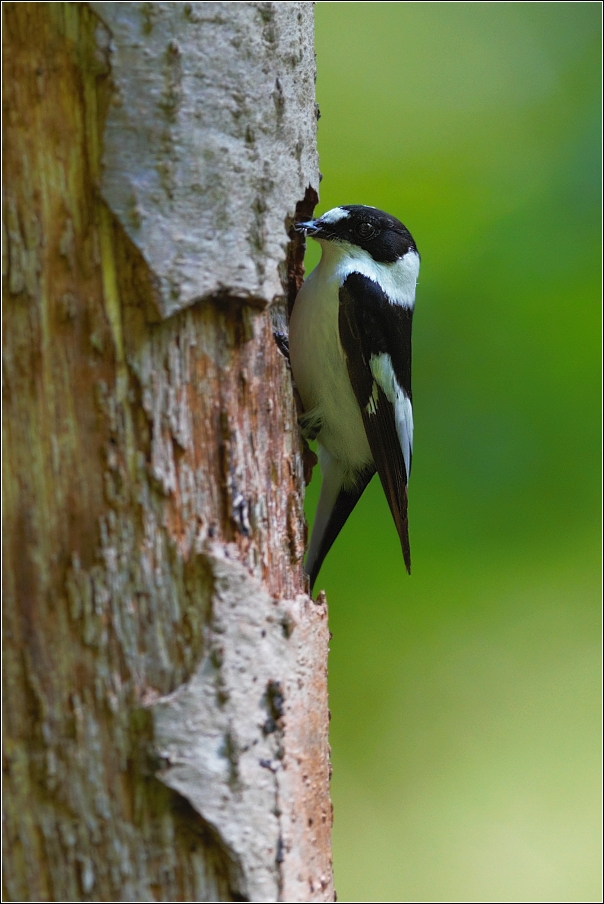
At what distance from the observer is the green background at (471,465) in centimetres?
360

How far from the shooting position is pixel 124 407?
4.24 ft

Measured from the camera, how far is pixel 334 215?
2.50m

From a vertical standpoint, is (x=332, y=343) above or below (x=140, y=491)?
above

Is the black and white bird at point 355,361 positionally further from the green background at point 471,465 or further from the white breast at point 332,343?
the green background at point 471,465

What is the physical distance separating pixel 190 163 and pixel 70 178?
20 cm

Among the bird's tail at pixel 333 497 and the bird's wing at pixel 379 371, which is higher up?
the bird's wing at pixel 379 371

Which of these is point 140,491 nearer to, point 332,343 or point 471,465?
point 332,343

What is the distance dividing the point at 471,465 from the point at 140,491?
2.62 meters

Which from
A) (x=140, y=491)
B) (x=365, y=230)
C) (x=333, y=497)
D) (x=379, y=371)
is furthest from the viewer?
(x=333, y=497)

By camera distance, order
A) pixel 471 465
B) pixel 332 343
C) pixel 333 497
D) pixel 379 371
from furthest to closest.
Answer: pixel 471 465 < pixel 333 497 < pixel 379 371 < pixel 332 343

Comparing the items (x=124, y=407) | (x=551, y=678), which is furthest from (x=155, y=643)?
(x=551, y=678)

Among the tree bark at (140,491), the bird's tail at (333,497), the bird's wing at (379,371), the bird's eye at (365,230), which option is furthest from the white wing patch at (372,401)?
the tree bark at (140,491)

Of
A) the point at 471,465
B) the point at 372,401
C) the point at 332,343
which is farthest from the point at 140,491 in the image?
the point at 471,465

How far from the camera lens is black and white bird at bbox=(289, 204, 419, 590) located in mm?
2371
